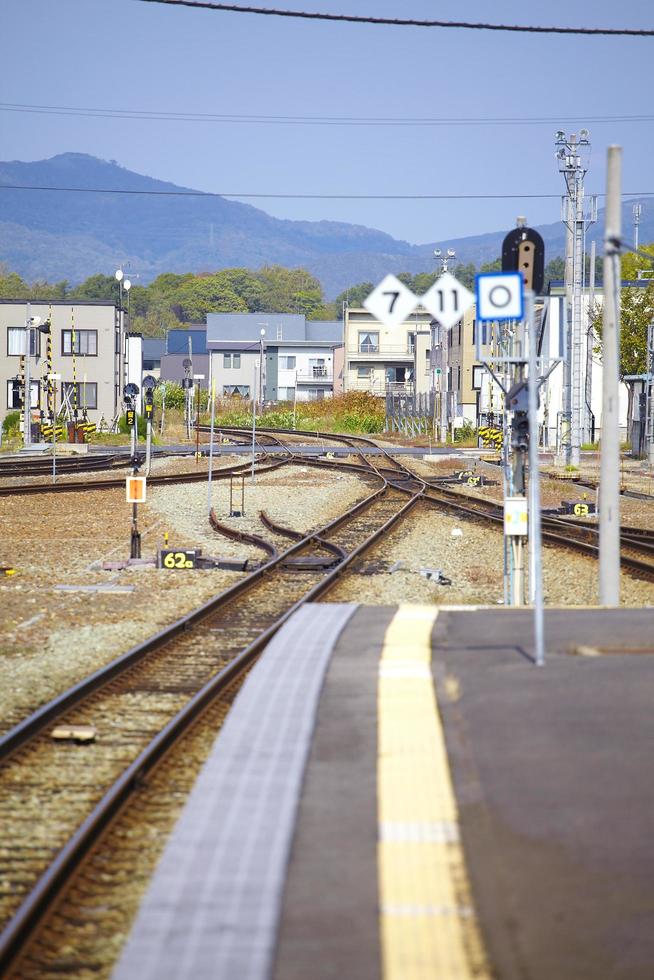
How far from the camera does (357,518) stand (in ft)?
78.4

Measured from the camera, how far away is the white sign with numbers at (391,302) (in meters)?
11.3

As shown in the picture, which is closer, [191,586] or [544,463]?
[191,586]

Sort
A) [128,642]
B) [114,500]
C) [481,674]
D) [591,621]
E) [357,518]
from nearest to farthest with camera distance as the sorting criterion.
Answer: [481,674] < [591,621] < [128,642] < [357,518] < [114,500]

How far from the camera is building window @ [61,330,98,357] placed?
217 ft

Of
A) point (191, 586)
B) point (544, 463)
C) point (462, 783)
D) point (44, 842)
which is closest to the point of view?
point (462, 783)

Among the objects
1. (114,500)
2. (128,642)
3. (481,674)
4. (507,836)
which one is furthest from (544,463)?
(507,836)

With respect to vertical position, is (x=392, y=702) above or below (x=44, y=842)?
→ above

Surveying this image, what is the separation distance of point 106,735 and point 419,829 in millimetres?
3656

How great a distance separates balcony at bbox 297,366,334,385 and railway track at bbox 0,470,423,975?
3599 inches

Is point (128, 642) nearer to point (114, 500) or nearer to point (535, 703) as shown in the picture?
point (535, 703)

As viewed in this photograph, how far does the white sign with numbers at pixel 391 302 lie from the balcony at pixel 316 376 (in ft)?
309

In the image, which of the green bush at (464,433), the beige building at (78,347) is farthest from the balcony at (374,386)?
the green bush at (464,433)

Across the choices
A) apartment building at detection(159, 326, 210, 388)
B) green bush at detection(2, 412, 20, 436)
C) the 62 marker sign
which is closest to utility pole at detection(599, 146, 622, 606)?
the 62 marker sign

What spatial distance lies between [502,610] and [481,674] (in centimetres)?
263
